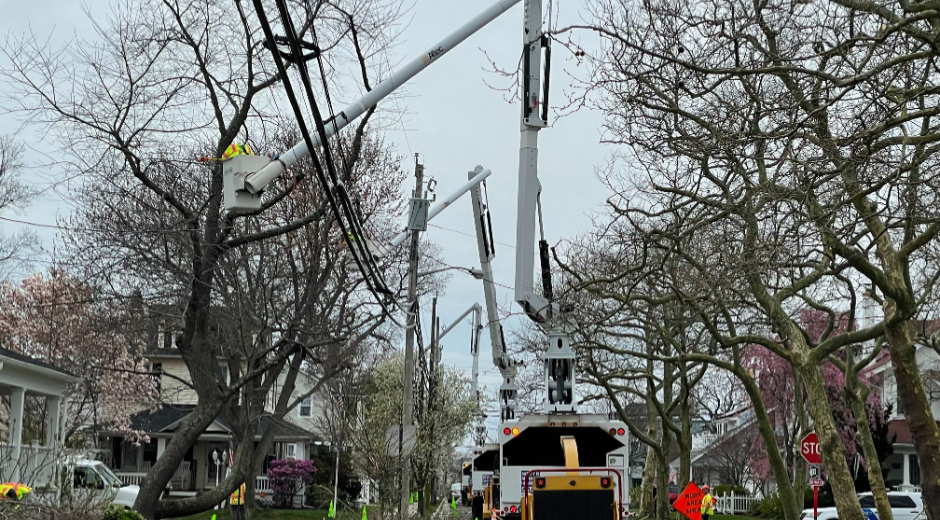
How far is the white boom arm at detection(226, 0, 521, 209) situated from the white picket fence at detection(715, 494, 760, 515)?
5063cm

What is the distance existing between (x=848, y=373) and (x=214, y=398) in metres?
16.9

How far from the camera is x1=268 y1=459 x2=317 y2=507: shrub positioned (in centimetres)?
5072

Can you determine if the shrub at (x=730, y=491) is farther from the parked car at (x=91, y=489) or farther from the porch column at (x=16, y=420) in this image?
the porch column at (x=16, y=420)

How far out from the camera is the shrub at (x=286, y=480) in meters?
50.7

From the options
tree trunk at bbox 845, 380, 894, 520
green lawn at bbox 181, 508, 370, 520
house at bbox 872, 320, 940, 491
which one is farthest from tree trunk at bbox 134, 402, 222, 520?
house at bbox 872, 320, 940, 491

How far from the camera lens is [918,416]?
1884cm

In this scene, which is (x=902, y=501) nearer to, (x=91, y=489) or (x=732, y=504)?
(x=732, y=504)

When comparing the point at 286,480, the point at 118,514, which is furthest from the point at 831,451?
the point at 286,480

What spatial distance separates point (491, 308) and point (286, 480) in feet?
80.1

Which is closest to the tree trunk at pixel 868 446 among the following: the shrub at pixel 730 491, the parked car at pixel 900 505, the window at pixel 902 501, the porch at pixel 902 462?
the parked car at pixel 900 505

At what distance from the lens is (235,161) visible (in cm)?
1156

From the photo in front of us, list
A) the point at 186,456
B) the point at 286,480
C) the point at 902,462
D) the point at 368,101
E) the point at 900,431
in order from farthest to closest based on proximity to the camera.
A: the point at 902,462
the point at 186,456
the point at 900,431
the point at 286,480
the point at 368,101

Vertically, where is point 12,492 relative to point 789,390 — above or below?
below

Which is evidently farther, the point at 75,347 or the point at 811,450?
the point at 75,347
